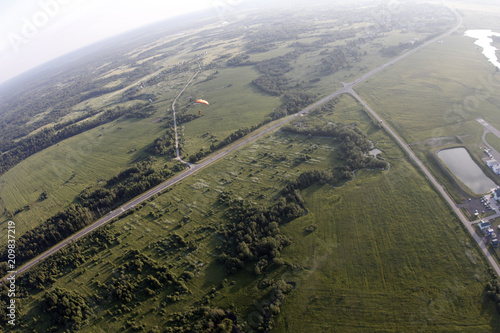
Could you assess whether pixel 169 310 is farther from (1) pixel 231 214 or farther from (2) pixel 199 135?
(2) pixel 199 135

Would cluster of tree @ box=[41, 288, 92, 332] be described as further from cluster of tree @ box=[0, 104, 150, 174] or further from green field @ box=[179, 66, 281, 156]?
cluster of tree @ box=[0, 104, 150, 174]

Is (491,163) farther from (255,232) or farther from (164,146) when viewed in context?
(164,146)

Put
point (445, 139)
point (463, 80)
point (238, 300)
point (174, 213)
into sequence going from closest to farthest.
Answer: point (238, 300)
point (174, 213)
point (445, 139)
point (463, 80)

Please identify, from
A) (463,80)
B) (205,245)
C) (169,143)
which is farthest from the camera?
(463,80)

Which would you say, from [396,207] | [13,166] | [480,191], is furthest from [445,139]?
[13,166]

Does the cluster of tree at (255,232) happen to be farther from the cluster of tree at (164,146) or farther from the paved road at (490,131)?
the paved road at (490,131)

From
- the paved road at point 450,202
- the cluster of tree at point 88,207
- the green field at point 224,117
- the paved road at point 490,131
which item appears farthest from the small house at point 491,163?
the cluster of tree at point 88,207
